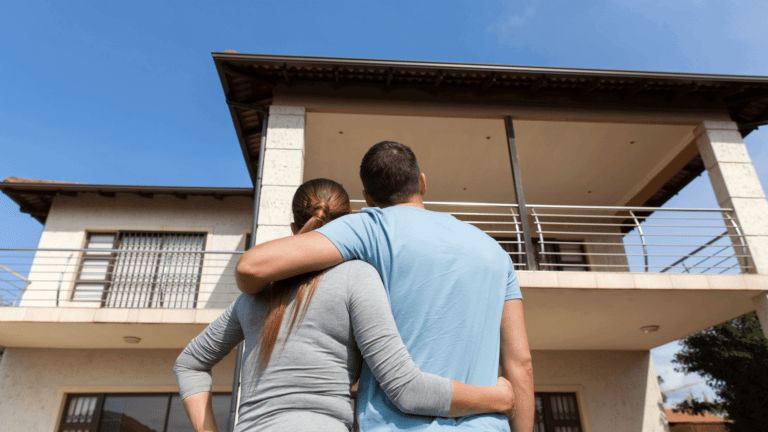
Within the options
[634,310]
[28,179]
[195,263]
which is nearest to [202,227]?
[195,263]

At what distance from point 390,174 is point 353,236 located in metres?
0.32

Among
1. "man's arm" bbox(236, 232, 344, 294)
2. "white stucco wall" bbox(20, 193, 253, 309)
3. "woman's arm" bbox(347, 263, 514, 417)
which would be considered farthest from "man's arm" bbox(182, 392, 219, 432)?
"white stucco wall" bbox(20, 193, 253, 309)

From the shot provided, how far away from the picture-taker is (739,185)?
22.5 feet

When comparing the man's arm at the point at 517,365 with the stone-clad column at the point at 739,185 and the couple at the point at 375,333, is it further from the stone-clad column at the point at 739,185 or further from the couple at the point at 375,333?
the stone-clad column at the point at 739,185

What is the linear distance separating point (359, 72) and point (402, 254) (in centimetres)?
619

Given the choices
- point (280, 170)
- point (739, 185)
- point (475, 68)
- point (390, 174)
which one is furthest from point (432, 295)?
point (739, 185)

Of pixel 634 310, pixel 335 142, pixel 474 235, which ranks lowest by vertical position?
pixel 474 235

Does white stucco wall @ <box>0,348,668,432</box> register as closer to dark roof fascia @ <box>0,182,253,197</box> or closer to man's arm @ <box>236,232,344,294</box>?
dark roof fascia @ <box>0,182,253,197</box>

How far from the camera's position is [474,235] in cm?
127

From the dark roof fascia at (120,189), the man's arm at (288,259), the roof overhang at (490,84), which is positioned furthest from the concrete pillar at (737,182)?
the dark roof fascia at (120,189)

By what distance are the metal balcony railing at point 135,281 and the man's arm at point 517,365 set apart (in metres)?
8.12

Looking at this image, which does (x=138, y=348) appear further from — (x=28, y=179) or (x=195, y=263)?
(x=28, y=179)

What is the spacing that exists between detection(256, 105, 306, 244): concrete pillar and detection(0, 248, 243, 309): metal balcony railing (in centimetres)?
319

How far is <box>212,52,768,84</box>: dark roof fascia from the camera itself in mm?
6574
